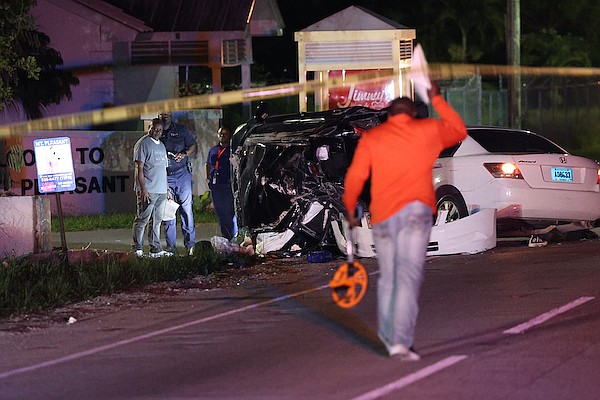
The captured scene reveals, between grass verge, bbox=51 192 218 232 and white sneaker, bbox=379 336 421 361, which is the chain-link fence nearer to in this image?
grass verge, bbox=51 192 218 232

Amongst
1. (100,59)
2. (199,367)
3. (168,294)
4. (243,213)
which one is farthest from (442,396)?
(100,59)

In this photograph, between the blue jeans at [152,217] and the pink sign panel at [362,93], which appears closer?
the blue jeans at [152,217]

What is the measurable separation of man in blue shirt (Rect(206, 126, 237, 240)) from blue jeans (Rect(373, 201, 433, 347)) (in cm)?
806

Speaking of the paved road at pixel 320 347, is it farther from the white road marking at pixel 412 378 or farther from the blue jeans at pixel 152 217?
the blue jeans at pixel 152 217

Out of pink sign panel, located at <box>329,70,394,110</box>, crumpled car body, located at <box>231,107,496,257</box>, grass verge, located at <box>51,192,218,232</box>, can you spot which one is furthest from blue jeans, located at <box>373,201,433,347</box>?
pink sign panel, located at <box>329,70,394,110</box>

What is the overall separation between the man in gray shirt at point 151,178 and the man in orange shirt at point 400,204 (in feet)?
22.1

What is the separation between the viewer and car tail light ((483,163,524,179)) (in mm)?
14898

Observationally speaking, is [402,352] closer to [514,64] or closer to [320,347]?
[320,347]

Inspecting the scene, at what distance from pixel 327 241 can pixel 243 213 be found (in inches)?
54.4

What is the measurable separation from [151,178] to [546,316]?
6.51m

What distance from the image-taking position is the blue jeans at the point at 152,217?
15.4m

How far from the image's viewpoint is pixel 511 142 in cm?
1562

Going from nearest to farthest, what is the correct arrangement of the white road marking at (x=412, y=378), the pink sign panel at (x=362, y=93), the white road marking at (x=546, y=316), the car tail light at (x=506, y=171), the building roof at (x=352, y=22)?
the white road marking at (x=412, y=378) → the white road marking at (x=546, y=316) → the car tail light at (x=506, y=171) → the pink sign panel at (x=362, y=93) → the building roof at (x=352, y=22)

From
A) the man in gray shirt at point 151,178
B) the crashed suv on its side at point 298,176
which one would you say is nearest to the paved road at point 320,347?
the crashed suv on its side at point 298,176
